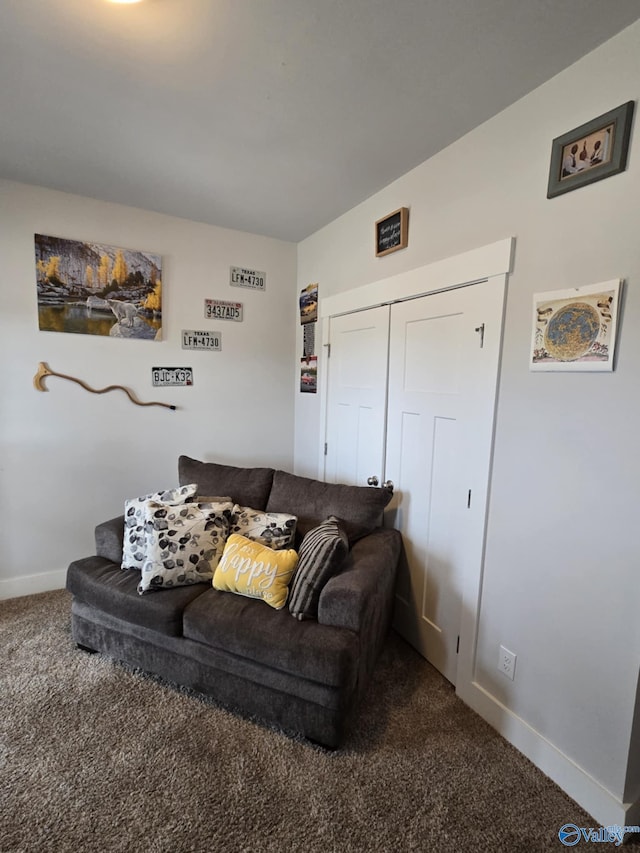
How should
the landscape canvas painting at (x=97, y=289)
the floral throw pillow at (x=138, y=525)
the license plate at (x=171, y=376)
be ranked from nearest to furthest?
the floral throw pillow at (x=138, y=525)
the landscape canvas painting at (x=97, y=289)
the license plate at (x=171, y=376)

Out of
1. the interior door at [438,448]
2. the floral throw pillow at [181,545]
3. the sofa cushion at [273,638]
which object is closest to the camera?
the sofa cushion at [273,638]

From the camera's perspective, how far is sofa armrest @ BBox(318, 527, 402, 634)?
4.88 ft

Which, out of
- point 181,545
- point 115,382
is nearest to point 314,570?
point 181,545

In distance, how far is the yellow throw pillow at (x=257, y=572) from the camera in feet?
5.44

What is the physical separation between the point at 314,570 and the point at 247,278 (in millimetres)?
2200

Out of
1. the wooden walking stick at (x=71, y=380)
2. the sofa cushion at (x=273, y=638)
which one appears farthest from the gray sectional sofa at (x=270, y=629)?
the wooden walking stick at (x=71, y=380)

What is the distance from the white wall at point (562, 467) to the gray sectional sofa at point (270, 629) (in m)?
0.56

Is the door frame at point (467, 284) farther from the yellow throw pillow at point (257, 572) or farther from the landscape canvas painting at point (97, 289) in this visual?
the landscape canvas painting at point (97, 289)

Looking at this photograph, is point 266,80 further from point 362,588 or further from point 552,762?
point 552,762

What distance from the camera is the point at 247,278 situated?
2867mm

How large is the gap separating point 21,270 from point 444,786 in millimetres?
3264

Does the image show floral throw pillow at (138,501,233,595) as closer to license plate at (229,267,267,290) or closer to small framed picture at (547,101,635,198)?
license plate at (229,267,267,290)

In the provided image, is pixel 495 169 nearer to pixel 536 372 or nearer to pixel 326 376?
pixel 536 372

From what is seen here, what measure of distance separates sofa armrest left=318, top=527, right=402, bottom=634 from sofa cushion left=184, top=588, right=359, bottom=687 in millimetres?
55
